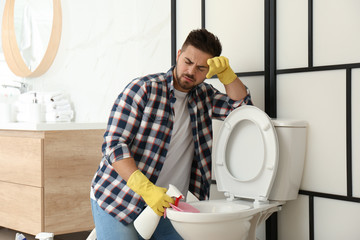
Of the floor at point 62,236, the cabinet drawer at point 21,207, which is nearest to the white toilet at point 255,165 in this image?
the cabinet drawer at point 21,207

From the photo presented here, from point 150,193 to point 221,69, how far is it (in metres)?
0.53

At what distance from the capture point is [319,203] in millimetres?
1785

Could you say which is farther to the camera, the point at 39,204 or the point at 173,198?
the point at 39,204

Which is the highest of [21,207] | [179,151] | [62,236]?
[179,151]

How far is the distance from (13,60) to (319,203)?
2576 mm

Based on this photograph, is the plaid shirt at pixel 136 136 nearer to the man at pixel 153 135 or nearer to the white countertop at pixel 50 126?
the man at pixel 153 135

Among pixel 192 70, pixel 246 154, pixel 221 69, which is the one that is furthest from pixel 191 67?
pixel 246 154

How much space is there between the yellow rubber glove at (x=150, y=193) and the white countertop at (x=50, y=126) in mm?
1007

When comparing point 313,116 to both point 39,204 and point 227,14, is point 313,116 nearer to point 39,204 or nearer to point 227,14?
point 227,14

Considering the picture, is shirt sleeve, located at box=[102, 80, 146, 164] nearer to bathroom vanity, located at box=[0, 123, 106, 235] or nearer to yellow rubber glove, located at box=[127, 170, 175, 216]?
yellow rubber glove, located at box=[127, 170, 175, 216]

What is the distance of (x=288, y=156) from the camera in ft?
5.74

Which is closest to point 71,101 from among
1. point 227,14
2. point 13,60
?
point 13,60

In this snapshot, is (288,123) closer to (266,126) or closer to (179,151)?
(266,126)

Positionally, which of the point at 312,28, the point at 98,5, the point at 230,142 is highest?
the point at 98,5
